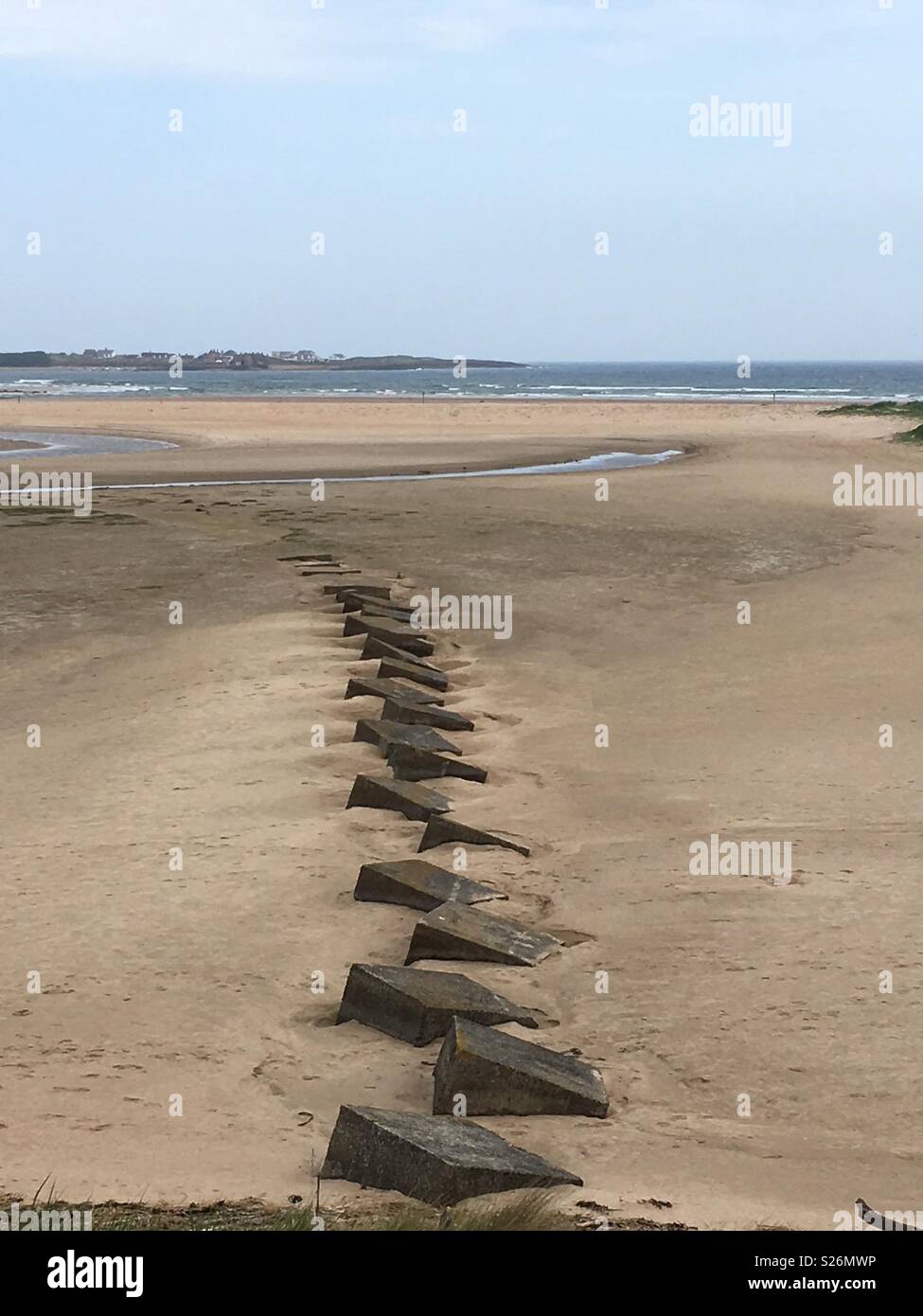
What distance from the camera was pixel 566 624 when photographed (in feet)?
40.7

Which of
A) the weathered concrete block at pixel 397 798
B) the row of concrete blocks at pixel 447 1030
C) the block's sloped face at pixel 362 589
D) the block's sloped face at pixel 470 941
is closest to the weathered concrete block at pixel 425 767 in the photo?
the row of concrete blocks at pixel 447 1030

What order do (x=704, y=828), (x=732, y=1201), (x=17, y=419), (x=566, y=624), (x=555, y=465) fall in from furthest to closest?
(x=17, y=419), (x=555, y=465), (x=566, y=624), (x=704, y=828), (x=732, y=1201)

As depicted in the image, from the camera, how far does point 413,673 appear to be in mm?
10117

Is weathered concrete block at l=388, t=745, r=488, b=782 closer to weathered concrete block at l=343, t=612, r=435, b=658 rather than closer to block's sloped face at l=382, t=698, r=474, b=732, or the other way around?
block's sloped face at l=382, t=698, r=474, b=732

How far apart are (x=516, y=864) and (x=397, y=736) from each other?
1840mm

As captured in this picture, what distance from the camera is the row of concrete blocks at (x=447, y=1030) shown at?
360 cm

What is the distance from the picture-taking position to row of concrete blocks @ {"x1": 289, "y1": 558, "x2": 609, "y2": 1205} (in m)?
3.60

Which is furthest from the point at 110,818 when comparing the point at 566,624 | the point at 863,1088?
the point at 566,624

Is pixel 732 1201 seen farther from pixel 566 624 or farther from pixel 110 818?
pixel 566 624

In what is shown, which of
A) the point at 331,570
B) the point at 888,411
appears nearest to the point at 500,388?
the point at 888,411

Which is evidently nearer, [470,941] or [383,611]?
[470,941]

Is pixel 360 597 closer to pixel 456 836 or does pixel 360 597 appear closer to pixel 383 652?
pixel 383 652

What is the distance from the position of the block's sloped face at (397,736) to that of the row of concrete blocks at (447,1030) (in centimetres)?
6

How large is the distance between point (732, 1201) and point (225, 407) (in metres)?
57.0
